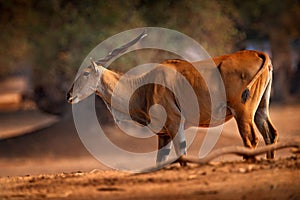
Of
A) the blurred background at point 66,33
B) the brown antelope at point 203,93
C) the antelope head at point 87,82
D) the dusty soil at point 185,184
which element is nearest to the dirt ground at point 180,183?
the dusty soil at point 185,184

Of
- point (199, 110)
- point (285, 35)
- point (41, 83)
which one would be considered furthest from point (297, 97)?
point (199, 110)

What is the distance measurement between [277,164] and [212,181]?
1120 millimetres

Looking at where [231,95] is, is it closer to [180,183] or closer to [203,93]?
[203,93]

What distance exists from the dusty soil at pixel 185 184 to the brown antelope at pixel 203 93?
2.02 feet

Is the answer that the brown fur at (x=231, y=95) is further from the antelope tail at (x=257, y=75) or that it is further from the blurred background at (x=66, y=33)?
the blurred background at (x=66, y=33)

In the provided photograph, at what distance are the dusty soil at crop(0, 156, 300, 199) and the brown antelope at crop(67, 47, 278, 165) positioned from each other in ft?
2.02

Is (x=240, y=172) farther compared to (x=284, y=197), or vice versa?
(x=240, y=172)

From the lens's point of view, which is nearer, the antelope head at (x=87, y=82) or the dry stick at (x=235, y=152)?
the dry stick at (x=235, y=152)

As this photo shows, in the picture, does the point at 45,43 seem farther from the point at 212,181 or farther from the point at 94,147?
the point at 212,181

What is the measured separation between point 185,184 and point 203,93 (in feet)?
6.23

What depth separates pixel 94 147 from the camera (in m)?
16.8

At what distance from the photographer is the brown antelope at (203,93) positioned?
9523 mm

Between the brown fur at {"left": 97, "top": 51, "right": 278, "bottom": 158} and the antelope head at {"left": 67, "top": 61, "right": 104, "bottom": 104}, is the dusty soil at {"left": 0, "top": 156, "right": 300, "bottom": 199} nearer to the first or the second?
the brown fur at {"left": 97, "top": 51, "right": 278, "bottom": 158}

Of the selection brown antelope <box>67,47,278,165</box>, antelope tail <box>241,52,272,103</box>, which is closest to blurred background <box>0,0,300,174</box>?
brown antelope <box>67,47,278,165</box>
